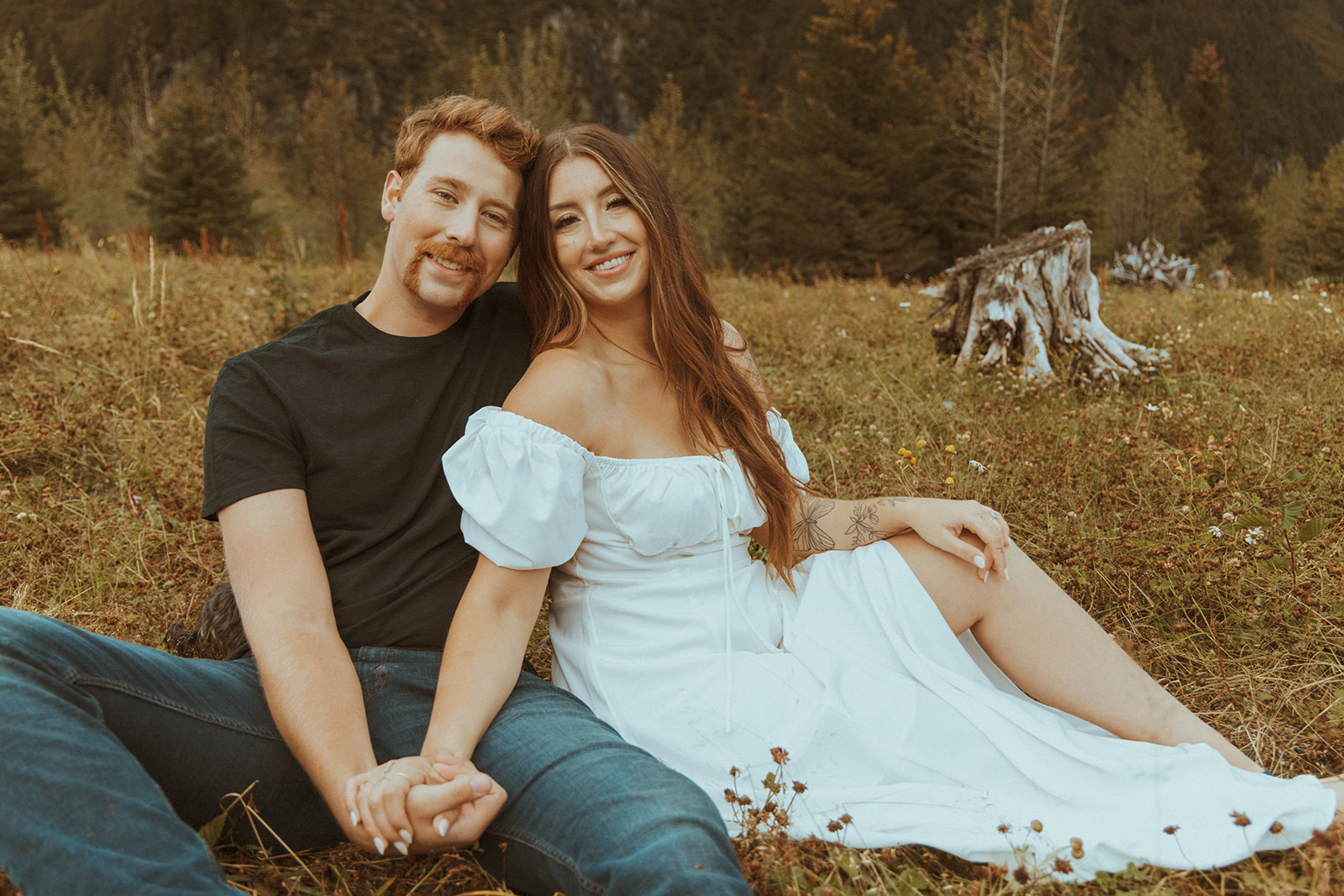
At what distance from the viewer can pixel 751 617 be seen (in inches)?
82.1

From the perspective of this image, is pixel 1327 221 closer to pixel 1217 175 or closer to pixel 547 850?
pixel 1217 175

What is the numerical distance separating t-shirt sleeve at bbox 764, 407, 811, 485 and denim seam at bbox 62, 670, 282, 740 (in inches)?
57.4

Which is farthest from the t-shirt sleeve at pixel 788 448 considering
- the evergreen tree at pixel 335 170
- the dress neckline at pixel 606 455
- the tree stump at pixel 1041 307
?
the evergreen tree at pixel 335 170

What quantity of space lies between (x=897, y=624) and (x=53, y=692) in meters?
1.69

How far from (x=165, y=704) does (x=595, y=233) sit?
55.0 inches

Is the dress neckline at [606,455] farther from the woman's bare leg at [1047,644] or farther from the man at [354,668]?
the woman's bare leg at [1047,644]

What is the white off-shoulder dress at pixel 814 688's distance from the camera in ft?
5.41

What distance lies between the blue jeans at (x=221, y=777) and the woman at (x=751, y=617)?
191 mm

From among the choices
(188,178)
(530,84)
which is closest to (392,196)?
(188,178)

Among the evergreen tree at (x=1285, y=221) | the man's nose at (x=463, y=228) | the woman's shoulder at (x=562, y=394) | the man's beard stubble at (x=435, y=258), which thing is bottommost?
the evergreen tree at (x=1285, y=221)

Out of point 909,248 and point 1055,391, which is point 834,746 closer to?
point 1055,391

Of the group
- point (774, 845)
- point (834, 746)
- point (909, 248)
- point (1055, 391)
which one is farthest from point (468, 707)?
point (909, 248)

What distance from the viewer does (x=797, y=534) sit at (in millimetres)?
2350

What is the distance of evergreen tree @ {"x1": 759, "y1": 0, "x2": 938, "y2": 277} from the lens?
21.5m
